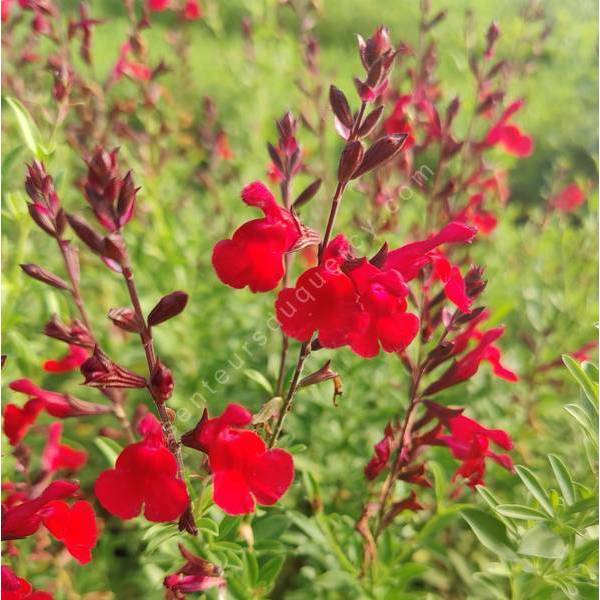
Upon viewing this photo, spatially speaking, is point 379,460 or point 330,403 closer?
point 379,460

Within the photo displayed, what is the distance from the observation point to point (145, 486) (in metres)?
1.17

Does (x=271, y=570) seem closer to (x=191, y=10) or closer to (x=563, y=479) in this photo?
(x=563, y=479)

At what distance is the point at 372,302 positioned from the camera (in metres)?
1.17

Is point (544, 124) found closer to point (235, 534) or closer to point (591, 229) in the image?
point (591, 229)

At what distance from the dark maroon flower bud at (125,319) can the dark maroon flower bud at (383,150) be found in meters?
0.49

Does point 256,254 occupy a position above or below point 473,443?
above

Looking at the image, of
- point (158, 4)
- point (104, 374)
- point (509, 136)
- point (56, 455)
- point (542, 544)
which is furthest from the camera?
point (158, 4)

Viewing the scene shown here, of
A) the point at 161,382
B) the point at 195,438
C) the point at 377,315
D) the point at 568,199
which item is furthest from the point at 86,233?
the point at 568,199

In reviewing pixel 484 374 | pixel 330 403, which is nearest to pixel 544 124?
pixel 484 374

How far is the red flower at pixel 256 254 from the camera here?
1.21 metres

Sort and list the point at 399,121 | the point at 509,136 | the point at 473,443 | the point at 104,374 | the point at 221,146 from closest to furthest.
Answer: the point at 104,374, the point at 473,443, the point at 399,121, the point at 509,136, the point at 221,146

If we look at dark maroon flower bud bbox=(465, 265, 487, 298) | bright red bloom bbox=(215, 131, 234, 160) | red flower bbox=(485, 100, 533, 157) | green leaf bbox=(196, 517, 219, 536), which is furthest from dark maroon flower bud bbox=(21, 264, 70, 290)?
bright red bloom bbox=(215, 131, 234, 160)

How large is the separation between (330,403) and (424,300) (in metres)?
0.69

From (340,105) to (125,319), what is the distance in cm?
60
